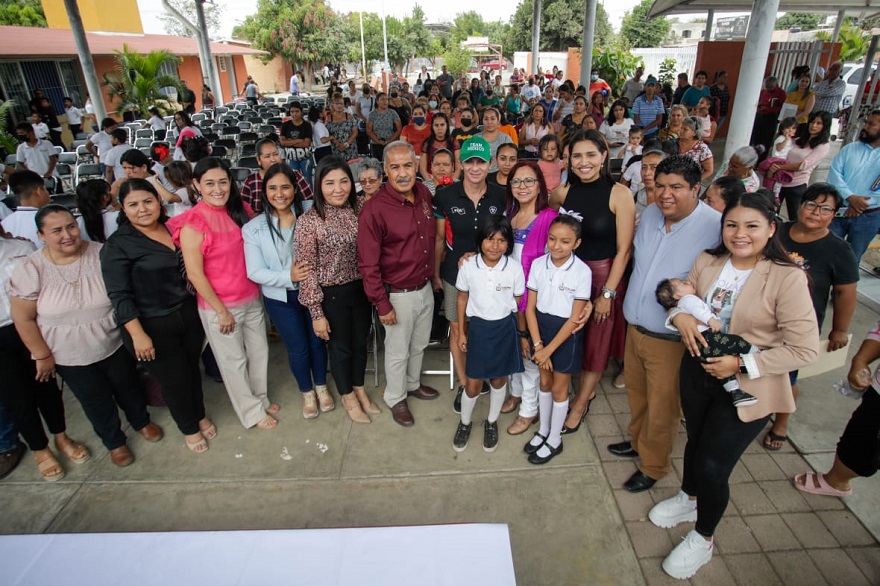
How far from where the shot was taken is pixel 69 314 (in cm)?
284

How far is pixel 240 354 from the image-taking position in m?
3.38

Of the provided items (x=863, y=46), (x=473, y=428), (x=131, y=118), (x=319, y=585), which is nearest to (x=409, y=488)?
(x=473, y=428)

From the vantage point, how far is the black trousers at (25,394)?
115 inches

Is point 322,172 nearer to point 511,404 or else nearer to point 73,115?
point 511,404

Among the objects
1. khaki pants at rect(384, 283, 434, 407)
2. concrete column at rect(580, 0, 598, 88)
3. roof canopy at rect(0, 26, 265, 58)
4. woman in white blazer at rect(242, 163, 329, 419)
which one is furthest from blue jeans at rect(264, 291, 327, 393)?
roof canopy at rect(0, 26, 265, 58)

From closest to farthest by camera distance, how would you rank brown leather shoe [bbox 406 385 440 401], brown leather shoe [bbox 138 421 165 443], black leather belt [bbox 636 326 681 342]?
black leather belt [bbox 636 326 681 342], brown leather shoe [bbox 138 421 165 443], brown leather shoe [bbox 406 385 440 401]

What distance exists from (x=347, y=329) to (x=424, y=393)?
2.81 feet

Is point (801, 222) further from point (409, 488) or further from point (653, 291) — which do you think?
point (409, 488)

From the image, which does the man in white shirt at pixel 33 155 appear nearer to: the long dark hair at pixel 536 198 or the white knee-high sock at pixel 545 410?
→ the long dark hair at pixel 536 198

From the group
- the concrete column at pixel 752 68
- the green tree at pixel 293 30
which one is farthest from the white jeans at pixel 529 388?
the green tree at pixel 293 30

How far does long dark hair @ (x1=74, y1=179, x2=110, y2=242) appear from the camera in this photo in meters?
3.29

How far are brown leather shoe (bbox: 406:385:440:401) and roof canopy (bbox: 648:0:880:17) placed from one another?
40.4ft

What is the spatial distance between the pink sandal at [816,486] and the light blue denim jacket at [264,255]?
3139 mm

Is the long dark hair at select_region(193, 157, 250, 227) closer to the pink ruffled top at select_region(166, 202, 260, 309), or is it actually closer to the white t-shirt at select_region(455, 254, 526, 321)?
the pink ruffled top at select_region(166, 202, 260, 309)
